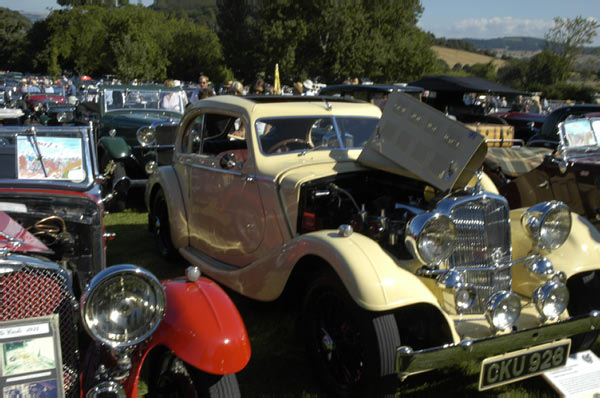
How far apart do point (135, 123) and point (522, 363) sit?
706cm

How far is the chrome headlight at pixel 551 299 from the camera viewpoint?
9.60ft

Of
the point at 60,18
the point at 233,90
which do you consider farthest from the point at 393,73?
the point at 233,90

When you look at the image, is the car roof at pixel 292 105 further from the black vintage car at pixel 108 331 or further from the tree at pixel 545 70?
the tree at pixel 545 70

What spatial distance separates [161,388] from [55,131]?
186cm

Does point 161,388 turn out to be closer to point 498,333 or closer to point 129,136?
point 498,333

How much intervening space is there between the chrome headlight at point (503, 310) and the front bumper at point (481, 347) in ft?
0.39

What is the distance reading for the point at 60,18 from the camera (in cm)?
3866

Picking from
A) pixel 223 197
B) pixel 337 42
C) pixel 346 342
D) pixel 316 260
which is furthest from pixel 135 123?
pixel 337 42

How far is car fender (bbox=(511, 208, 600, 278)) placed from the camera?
3312 mm

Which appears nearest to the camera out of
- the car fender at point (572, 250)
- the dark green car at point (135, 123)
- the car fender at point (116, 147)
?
the car fender at point (572, 250)

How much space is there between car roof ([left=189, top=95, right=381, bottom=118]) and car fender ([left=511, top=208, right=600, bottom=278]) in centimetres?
154

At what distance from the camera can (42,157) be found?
10.7 feet

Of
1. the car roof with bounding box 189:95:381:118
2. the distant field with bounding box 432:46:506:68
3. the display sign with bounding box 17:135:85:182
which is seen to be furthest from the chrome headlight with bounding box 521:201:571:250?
the distant field with bounding box 432:46:506:68

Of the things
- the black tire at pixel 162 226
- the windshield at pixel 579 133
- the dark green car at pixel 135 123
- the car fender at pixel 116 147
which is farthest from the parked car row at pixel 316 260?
the car fender at pixel 116 147
